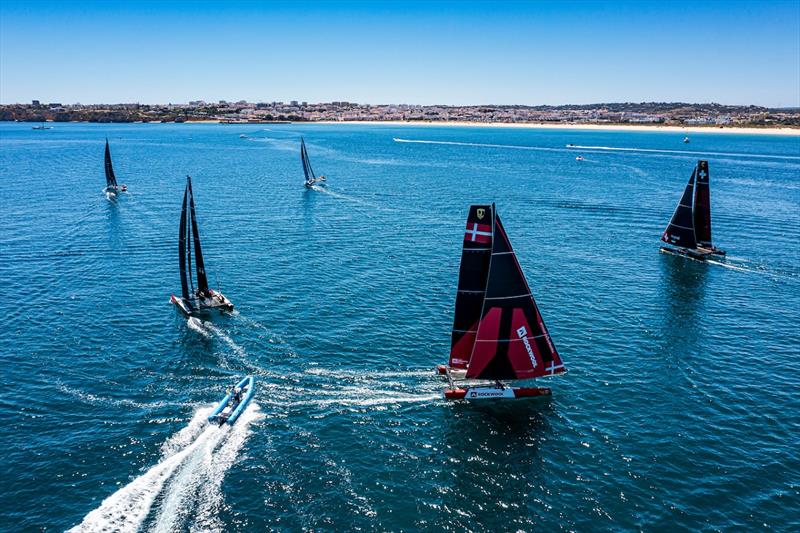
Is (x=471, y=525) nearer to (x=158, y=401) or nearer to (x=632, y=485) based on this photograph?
(x=632, y=485)

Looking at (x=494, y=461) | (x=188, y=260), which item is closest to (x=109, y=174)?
(x=188, y=260)

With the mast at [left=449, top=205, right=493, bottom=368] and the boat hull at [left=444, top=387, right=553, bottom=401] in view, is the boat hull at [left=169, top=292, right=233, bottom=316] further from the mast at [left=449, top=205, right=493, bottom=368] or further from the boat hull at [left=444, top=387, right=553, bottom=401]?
the boat hull at [left=444, top=387, right=553, bottom=401]

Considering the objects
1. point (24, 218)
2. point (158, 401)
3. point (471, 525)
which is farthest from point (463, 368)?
point (24, 218)

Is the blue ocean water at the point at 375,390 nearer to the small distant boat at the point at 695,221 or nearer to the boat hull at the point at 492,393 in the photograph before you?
the boat hull at the point at 492,393

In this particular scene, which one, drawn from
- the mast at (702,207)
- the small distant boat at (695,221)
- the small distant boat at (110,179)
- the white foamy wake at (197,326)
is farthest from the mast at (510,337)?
the small distant boat at (110,179)

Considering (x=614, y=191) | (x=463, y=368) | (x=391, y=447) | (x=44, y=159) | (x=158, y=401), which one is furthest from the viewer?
(x=44, y=159)

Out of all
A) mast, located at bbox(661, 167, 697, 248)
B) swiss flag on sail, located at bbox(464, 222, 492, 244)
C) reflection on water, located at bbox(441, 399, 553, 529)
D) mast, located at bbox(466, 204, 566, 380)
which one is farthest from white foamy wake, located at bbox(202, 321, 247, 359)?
mast, located at bbox(661, 167, 697, 248)

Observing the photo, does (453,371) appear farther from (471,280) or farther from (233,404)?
(233,404)
